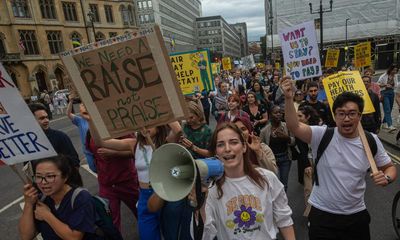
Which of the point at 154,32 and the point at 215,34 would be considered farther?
the point at 215,34

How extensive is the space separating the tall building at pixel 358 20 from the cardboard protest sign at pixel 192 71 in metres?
27.1

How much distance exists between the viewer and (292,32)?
13.4ft

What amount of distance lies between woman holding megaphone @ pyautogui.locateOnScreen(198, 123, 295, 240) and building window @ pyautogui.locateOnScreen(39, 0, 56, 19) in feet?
135

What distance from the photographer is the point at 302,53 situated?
154 inches

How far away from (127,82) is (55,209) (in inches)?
41.2

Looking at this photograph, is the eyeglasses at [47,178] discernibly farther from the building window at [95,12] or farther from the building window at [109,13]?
the building window at [109,13]

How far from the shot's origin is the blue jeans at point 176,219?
2479 millimetres

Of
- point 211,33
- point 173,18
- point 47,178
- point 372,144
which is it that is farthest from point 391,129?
point 211,33

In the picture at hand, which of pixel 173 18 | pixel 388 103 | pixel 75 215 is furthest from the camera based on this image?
pixel 173 18

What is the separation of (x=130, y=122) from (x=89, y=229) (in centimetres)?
79

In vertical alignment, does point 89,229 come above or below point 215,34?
below

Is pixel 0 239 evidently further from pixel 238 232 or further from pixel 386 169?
pixel 386 169

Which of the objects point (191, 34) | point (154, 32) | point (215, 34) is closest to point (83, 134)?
point (154, 32)

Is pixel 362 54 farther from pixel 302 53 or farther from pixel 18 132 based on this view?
pixel 18 132
